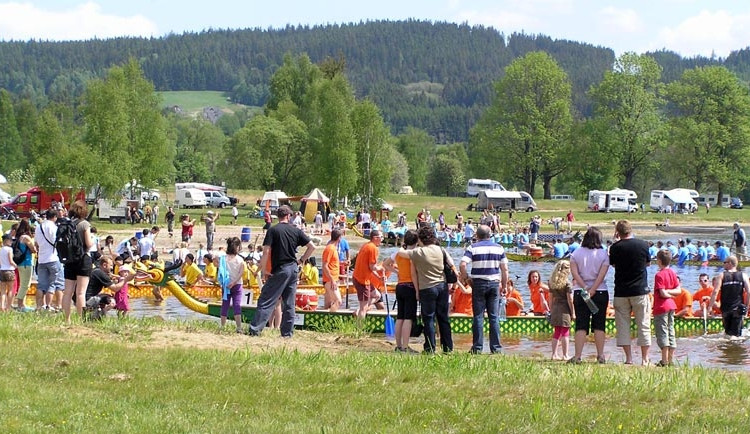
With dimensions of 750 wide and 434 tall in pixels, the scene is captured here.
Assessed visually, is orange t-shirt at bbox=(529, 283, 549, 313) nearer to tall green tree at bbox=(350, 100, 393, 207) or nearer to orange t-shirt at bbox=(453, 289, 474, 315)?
orange t-shirt at bbox=(453, 289, 474, 315)

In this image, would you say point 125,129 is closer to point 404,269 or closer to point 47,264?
point 47,264

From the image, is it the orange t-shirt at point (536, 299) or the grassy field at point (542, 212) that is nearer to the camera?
the orange t-shirt at point (536, 299)

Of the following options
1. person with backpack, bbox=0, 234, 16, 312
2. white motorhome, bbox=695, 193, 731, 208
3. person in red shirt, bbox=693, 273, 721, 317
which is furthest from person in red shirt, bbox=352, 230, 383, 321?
white motorhome, bbox=695, 193, 731, 208

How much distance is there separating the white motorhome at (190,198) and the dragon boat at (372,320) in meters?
58.9

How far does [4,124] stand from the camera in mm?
110438

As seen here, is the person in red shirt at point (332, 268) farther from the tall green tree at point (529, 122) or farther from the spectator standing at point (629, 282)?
the tall green tree at point (529, 122)

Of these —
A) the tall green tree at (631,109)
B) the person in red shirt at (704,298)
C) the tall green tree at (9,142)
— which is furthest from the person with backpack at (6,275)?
the tall green tree at (9,142)

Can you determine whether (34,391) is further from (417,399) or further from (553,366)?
(553,366)

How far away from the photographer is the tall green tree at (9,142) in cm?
10862

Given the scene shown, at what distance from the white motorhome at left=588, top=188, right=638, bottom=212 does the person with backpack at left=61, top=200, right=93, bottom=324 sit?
235 feet

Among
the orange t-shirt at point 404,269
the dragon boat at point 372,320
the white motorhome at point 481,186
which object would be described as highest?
the white motorhome at point 481,186

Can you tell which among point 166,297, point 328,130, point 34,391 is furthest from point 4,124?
point 34,391

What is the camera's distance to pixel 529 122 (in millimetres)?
90312

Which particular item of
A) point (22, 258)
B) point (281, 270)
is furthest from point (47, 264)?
point (281, 270)
